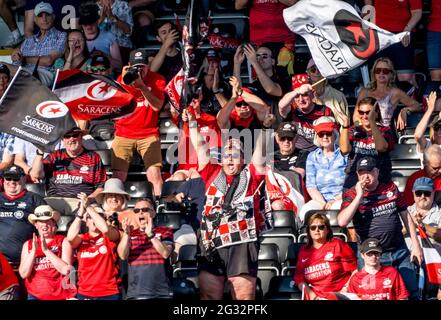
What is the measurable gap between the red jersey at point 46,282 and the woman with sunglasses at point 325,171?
263 cm

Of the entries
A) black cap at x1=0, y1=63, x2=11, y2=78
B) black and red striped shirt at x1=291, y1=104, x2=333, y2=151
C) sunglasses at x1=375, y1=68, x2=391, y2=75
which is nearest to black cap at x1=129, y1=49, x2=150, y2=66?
black cap at x1=0, y1=63, x2=11, y2=78

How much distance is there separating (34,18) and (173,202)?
13.8ft

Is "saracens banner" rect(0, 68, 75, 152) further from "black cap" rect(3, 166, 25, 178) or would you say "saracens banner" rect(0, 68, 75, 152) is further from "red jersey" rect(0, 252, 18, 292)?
"red jersey" rect(0, 252, 18, 292)

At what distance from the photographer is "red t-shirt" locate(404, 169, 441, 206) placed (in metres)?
17.3

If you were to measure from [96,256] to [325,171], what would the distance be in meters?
2.82

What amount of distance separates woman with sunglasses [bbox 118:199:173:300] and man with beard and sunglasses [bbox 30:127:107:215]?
169 cm

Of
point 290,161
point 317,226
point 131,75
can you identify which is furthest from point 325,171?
point 131,75

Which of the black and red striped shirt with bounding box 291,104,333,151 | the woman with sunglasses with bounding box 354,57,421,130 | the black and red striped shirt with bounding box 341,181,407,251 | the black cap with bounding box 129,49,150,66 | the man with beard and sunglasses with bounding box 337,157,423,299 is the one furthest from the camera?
the woman with sunglasses with bounding box 354,57,421,130

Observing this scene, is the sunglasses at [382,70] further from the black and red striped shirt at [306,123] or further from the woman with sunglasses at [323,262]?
the woman with sunglasses at [323,262]

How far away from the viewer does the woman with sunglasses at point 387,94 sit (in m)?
18.6

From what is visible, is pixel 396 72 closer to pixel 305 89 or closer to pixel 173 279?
pixel 305 89

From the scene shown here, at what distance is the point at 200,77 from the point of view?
18.7 metres

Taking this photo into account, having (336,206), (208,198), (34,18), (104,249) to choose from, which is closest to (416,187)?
(336,206)

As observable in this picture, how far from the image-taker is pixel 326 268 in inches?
635
